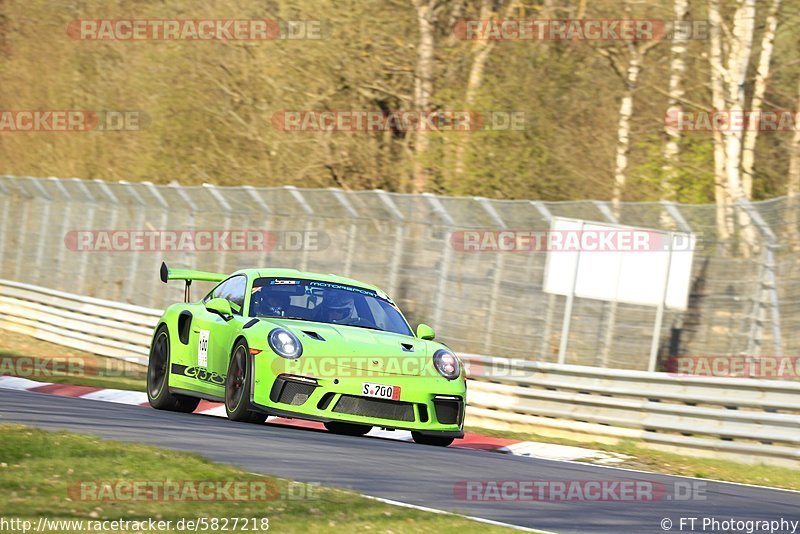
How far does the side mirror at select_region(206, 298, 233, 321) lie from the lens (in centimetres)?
1150

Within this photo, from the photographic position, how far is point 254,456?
8.38 metres

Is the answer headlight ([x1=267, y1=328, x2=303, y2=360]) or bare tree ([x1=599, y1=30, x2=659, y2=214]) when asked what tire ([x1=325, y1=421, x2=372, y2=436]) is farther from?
bare tree ([x1=599, y1=30, x2=659, y2=214])

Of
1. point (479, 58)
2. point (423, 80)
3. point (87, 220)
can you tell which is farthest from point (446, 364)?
point (479, 58)

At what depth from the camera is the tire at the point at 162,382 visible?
12.9 m

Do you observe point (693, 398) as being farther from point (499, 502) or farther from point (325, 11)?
point (325, 11)

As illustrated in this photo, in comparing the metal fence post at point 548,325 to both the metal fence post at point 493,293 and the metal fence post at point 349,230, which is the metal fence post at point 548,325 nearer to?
the metal fence post at point 493,293

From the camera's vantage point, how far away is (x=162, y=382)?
13.0 metres

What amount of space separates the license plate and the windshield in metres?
1.16

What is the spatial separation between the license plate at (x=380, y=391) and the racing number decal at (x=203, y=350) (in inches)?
72.6

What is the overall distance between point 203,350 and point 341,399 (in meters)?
1.87

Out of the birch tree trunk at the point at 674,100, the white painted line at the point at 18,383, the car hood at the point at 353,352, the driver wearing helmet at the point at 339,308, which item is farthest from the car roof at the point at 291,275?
the birch tree trunk at the point at 674,100

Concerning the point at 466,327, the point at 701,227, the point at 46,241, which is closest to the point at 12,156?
the point at 46,241

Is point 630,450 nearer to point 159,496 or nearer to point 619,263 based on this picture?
point 619,263

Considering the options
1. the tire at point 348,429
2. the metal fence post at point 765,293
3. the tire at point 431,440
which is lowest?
the tire at point 348,429
